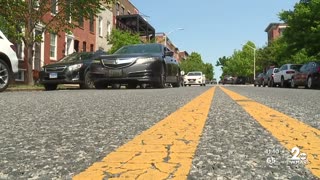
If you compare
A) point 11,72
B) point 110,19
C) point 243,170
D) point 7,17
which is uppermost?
point 110,19

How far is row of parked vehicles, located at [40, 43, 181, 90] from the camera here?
1337 centimetres

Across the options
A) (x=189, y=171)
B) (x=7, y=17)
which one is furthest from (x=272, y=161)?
(x=7, y=17)

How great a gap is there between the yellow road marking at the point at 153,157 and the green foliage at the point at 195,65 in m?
95.2

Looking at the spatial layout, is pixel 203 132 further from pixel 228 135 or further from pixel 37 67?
pixel 37 67

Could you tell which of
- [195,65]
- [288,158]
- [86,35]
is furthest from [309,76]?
[195,65]

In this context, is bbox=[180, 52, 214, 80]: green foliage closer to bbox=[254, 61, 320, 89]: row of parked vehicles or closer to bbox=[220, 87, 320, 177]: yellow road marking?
bbox=[254, 61, 320, 89]: row of parked vehicles

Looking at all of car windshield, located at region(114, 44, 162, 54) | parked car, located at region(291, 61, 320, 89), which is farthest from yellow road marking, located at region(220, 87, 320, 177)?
parked car, located at region(291, 61, 320, 89)

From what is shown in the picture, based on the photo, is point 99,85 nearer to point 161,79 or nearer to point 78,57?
point 161,79

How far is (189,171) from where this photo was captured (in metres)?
2.05

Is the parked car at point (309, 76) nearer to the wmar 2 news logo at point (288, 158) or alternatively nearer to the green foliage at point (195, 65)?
the wmar 2 news logo at point (288, 158)

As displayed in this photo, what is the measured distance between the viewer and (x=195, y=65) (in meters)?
108

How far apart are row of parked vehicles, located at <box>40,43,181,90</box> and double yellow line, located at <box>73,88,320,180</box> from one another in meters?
9.26

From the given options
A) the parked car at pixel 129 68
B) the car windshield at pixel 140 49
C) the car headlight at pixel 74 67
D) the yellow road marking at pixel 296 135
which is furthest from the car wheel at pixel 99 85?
the yellow road marking at pixel 296 135

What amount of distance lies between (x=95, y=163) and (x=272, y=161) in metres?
0.97
